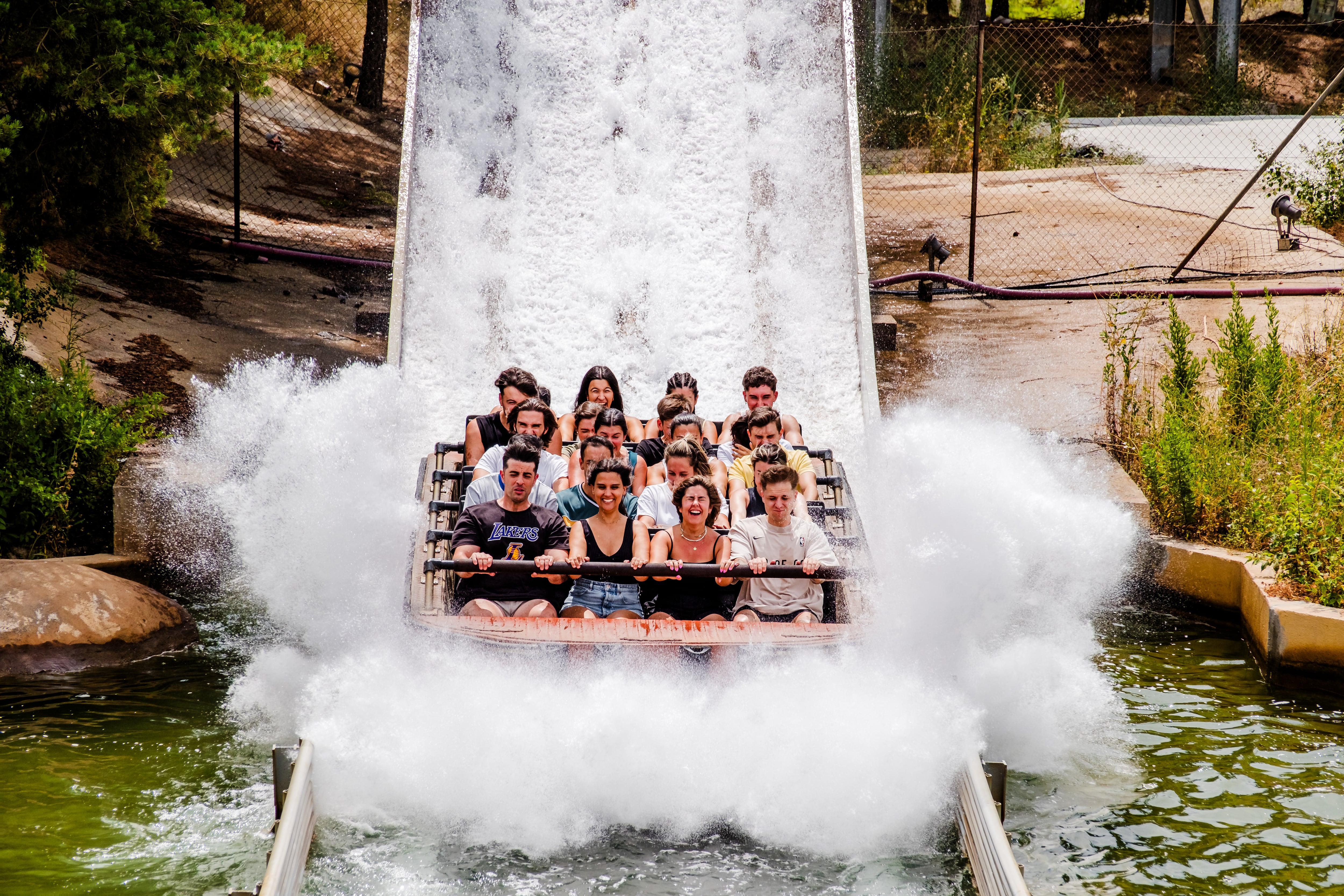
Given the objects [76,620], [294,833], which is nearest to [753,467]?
[294,833]

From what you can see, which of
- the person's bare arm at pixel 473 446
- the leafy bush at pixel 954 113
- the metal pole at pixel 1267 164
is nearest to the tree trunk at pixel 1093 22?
the leafy bush at pixel 954 113

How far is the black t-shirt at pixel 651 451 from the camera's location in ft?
19.5

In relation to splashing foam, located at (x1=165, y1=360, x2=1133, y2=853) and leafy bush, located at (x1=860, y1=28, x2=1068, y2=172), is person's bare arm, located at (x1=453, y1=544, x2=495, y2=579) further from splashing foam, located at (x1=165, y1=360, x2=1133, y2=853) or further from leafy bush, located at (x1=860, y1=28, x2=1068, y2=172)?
leafy bush, located at (x1=860, y1=28, x2=1068, y2=172)

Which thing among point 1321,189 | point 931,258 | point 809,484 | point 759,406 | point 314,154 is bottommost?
point 809,484

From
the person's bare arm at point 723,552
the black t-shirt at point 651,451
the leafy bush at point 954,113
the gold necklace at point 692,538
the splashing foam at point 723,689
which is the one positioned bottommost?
the splashing foam at point 723,689

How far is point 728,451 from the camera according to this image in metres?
6.12

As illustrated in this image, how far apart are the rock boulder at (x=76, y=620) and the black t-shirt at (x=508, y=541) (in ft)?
5.49

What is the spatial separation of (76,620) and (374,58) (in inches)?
510

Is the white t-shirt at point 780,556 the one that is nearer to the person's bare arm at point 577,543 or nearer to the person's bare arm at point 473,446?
the person's bare arm at point 577,543

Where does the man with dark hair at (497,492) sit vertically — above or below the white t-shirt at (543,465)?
below

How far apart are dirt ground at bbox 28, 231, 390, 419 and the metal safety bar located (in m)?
4.01

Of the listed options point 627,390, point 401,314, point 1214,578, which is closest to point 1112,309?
point 1214,578

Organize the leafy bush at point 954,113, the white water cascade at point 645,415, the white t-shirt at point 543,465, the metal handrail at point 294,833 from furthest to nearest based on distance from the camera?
the leafy bush at point 954,113 → the white t-shirt at point 543,465 → the white water cascade at point 645,415 → the metal handrail at point 294,833

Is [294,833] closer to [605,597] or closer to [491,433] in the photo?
[605,597]
